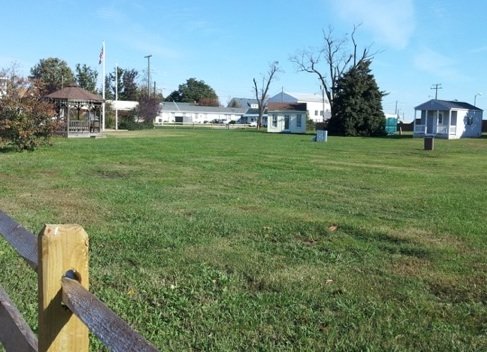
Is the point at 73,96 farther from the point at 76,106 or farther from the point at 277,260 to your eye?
the point at 277,260

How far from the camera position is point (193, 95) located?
16138 centimetres

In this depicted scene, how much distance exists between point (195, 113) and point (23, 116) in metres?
117

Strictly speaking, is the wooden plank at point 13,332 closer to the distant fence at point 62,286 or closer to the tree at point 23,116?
the distant fence at point 62,286

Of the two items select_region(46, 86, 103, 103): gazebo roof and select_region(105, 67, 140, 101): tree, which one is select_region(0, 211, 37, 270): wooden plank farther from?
select_region(105, 67, 140, 101): tree

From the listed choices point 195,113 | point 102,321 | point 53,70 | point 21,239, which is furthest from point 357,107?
point 195,113

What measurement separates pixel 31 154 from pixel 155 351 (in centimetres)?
2099

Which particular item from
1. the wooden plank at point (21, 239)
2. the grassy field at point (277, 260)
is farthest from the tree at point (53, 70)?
the wooden plank at point (21, 239)

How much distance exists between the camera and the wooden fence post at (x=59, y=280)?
6.18 feet

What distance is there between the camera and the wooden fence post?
188cm

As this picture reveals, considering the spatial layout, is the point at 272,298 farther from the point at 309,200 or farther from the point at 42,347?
the point at 309,200

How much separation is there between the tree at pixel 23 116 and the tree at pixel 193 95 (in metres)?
137

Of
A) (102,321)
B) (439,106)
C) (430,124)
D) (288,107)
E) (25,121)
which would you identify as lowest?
(102,321)

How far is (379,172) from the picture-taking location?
16562 millimetres

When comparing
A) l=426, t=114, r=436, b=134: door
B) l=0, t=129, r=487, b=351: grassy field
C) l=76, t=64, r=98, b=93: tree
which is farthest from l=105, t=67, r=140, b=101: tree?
l=0, t=129, r=487, b=351: grassy field
